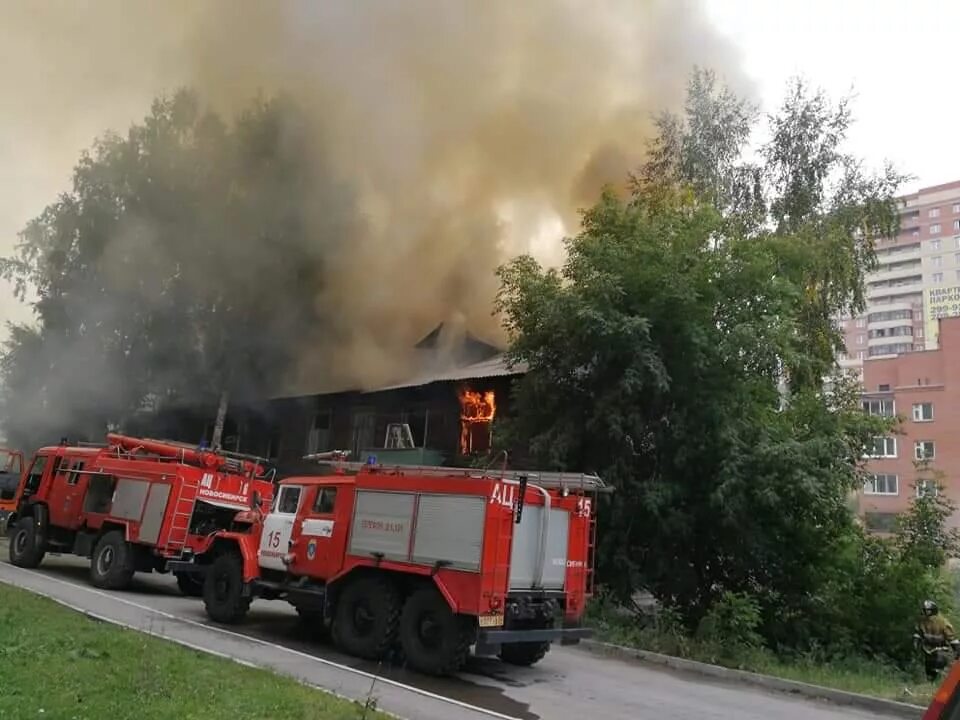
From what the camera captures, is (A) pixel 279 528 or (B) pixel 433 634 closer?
(B) pixel 433 634

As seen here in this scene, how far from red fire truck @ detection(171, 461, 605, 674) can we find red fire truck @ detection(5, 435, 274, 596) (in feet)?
6.70

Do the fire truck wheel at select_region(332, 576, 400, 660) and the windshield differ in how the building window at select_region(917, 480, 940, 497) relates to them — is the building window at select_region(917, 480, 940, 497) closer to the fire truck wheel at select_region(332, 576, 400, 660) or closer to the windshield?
the fire truck wheel at select_region(332, 576, 400, 660)

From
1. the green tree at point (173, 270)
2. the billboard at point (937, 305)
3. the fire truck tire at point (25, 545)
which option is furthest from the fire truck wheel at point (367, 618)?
the billboard at point (937, 305)

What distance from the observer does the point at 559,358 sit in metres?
14.7

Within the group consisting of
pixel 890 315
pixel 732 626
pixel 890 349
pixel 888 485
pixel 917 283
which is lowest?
pixel 732 626

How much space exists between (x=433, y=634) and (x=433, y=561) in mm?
738

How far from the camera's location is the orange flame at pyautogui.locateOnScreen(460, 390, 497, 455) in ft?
66.0

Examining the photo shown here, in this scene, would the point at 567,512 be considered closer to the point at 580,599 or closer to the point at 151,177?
the point at 580,599

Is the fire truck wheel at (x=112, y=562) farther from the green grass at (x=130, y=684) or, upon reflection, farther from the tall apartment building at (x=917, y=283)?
the tall apartment building at (x=917, y=283)

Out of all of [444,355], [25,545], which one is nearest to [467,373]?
[444,355]

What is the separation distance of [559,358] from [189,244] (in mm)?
13116

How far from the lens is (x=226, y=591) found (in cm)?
1009

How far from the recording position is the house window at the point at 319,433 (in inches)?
983

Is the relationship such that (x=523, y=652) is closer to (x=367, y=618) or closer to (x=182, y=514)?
(x=367, y=618)
